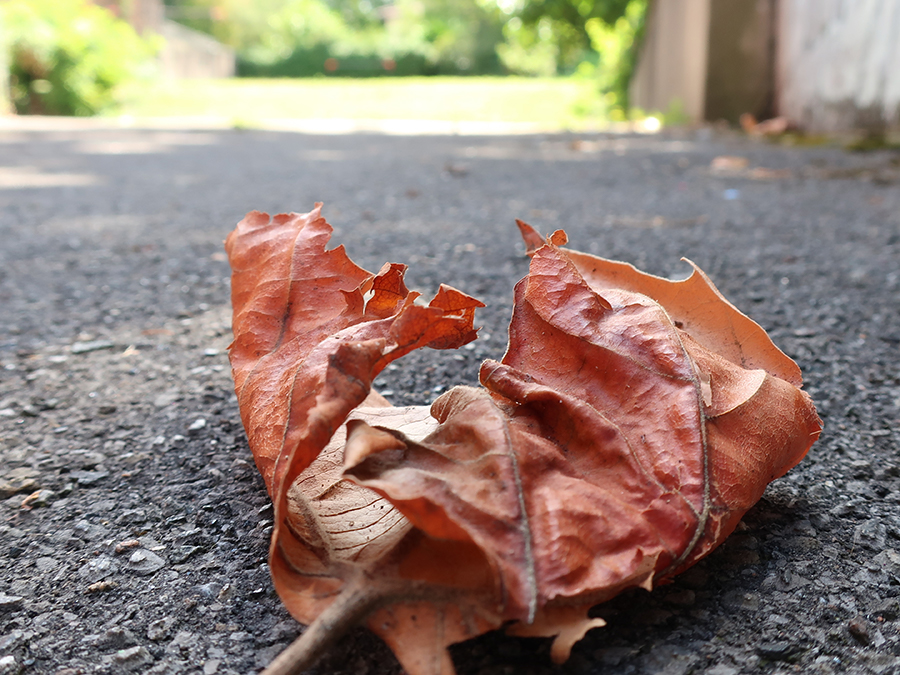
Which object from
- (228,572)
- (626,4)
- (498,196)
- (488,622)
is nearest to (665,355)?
(488,622)

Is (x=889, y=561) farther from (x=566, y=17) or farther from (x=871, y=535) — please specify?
(x=566, y=17)

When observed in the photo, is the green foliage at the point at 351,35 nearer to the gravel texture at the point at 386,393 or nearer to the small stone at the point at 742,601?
the gravel texture at the point at 386,393

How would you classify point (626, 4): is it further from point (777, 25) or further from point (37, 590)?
point (37, 590)

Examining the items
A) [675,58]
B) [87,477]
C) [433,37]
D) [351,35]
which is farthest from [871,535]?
[351,35]

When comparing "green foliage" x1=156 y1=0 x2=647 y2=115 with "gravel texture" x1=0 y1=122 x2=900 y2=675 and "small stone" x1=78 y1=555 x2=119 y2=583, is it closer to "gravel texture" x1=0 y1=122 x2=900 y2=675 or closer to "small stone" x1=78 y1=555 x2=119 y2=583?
"gravel texture" x1=0 y1=122 x2=900 y2=675

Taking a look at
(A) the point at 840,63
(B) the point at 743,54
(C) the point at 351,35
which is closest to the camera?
(A) the point at 840,63

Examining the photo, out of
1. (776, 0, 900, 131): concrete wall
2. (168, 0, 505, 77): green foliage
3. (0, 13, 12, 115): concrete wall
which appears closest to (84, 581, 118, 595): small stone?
(776, 0, 900, 131): concrete wall
